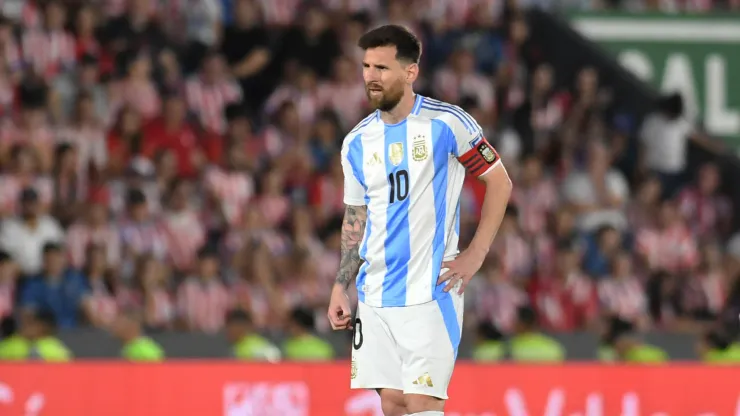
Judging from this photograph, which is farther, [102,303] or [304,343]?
[102,303]

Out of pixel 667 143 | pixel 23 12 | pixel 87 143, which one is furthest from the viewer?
pixel 667 143

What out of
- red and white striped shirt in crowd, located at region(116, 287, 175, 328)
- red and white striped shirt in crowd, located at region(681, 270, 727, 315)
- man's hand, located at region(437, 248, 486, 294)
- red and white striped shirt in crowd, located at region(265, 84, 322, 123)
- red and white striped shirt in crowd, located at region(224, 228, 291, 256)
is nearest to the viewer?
man's hand, located at region(437, 248, 486, 294)

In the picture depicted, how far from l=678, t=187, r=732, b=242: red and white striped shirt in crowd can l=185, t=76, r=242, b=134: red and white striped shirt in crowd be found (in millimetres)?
4944

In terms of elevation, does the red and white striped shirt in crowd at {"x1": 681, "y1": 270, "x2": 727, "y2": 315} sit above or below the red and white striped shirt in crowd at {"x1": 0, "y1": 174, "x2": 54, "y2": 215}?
below

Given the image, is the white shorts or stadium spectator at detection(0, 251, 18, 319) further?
stadium spectator at detection(0, 251, 18, 319)

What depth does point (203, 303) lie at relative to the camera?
12391 mm

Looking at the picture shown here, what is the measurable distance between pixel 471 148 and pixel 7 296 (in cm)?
641

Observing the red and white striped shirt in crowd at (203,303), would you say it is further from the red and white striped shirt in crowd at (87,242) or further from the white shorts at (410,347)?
the white shorts at (410,347)

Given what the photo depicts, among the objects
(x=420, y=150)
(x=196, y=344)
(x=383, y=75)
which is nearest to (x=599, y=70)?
(x=196, y=344)

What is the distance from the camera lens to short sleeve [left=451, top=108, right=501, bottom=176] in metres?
6.39

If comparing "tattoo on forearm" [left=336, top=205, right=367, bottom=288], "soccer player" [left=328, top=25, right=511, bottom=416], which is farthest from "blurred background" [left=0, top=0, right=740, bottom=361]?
"soccer player" [left=328, top=25, right=511, bottom=416]

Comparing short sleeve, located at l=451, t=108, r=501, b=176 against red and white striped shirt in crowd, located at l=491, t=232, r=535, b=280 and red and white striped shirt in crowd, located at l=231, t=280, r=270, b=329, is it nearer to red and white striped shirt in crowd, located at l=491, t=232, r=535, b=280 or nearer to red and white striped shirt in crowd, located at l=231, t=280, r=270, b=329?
red and white striped shirt in crowd, located at l=231, t=280, r=270, b=329

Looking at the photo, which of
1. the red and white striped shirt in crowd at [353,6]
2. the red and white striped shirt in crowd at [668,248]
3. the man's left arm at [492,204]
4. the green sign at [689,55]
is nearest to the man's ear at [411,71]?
the man's left arm at [492,204]

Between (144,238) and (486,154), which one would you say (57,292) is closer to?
(144,238)
